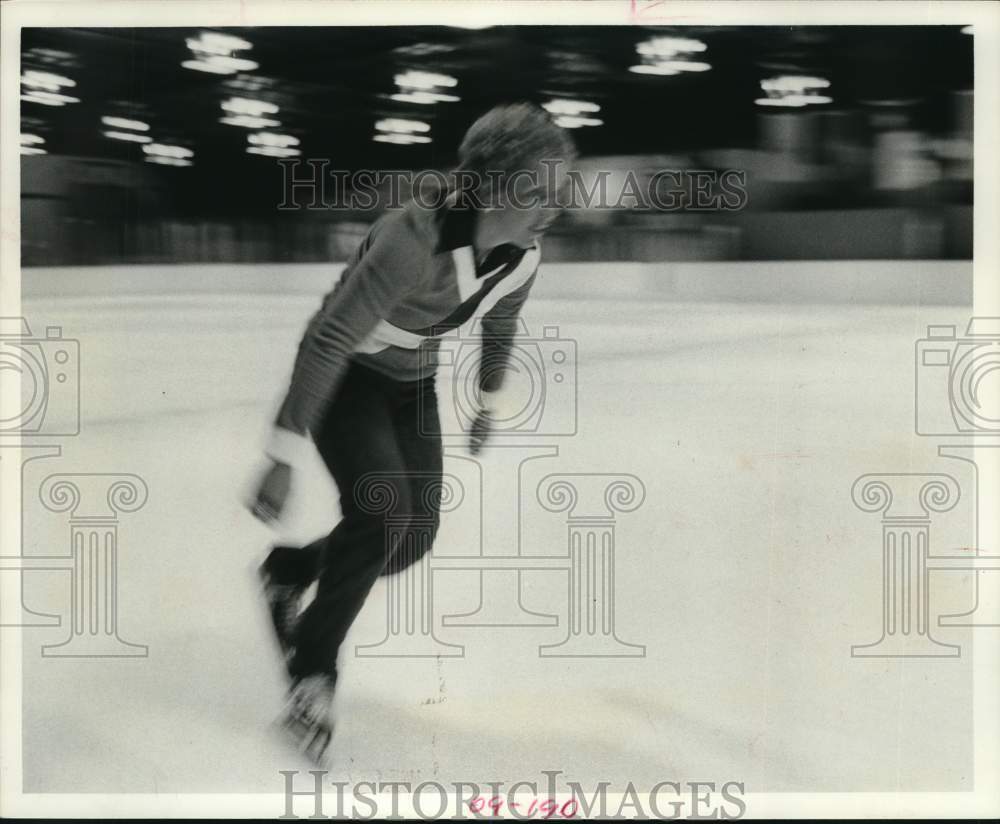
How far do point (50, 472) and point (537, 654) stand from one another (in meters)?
1.34

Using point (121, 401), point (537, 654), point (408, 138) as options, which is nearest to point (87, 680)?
point (121, 401)

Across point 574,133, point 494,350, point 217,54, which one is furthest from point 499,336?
point 217,54

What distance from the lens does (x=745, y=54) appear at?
2496 millimetres

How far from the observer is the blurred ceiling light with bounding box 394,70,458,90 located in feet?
8.11

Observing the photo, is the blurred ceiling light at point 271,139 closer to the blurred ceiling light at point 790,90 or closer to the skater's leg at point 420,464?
the skater's leg at point 420,464

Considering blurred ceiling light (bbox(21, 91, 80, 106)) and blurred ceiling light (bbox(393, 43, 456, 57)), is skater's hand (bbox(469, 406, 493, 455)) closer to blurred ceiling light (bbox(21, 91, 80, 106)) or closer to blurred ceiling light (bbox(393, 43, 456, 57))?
blurred ceiling light (bbox(393, 43, 456, 57))

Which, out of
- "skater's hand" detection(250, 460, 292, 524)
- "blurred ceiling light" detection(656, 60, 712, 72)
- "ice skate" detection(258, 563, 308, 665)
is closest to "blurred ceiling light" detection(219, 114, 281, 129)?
"skater's hand" detection(250, 460, 292, 524)

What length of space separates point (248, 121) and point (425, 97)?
0.45 m

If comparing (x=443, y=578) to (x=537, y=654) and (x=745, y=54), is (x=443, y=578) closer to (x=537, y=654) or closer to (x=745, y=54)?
(x=537, y=654)

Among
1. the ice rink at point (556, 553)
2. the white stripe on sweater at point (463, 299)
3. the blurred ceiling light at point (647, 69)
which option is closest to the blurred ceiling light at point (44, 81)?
the ice rink at point (556, 553)

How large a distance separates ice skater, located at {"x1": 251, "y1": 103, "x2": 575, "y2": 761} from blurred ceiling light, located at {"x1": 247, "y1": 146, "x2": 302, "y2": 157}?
280 mm

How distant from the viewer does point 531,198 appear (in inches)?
97.7

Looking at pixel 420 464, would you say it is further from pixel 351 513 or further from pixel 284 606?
pixel 284 606

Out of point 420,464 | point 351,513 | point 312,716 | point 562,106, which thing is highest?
point 562,106
